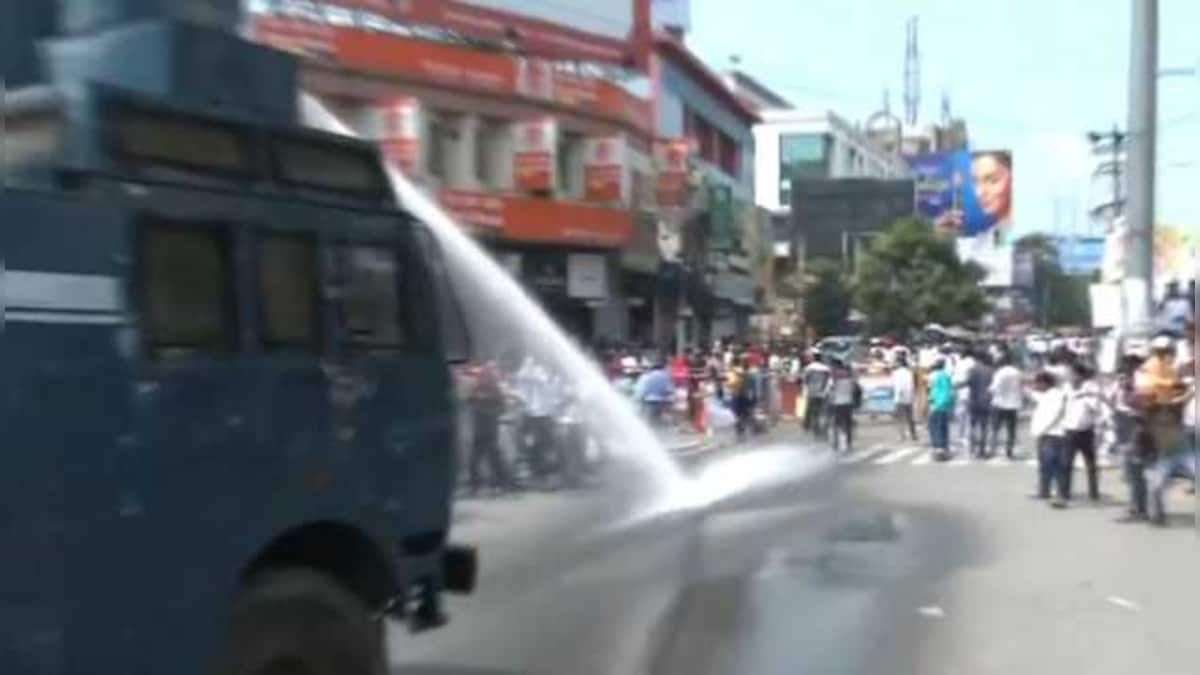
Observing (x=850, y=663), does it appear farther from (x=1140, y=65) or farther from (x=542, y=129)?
(x=542, y=129)

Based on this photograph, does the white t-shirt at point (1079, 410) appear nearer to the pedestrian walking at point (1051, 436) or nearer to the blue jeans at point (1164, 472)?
the pedestrian walking at point (1051, 436)

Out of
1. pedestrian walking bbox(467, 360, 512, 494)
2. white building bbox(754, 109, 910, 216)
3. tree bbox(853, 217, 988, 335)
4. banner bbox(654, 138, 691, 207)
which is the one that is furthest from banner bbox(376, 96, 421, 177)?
white building bbox(754, 109, 910, 216)

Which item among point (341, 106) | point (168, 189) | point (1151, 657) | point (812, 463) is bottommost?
point (1151, 657)

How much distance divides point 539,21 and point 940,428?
952cm

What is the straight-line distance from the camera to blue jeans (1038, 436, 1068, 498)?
1942 centimetres

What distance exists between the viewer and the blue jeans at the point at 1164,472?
17.7 m

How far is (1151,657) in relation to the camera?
10.3 m

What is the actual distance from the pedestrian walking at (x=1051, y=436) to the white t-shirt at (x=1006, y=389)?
244 inches

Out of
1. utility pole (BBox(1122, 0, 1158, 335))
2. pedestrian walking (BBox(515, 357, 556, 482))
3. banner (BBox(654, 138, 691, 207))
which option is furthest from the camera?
banner (BBox(654, 138, 691, 207))

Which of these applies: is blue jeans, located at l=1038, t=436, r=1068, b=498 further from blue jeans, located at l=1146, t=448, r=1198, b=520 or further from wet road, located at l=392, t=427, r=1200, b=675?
wet road, located at l=392, t=427, r=1200, b=675

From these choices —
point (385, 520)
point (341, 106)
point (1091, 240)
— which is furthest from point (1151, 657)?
point (1091, 240)

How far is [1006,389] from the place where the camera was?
26.4 m

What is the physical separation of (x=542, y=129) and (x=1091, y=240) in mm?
42886

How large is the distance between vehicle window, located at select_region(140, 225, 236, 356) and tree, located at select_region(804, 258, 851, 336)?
2318 inches
